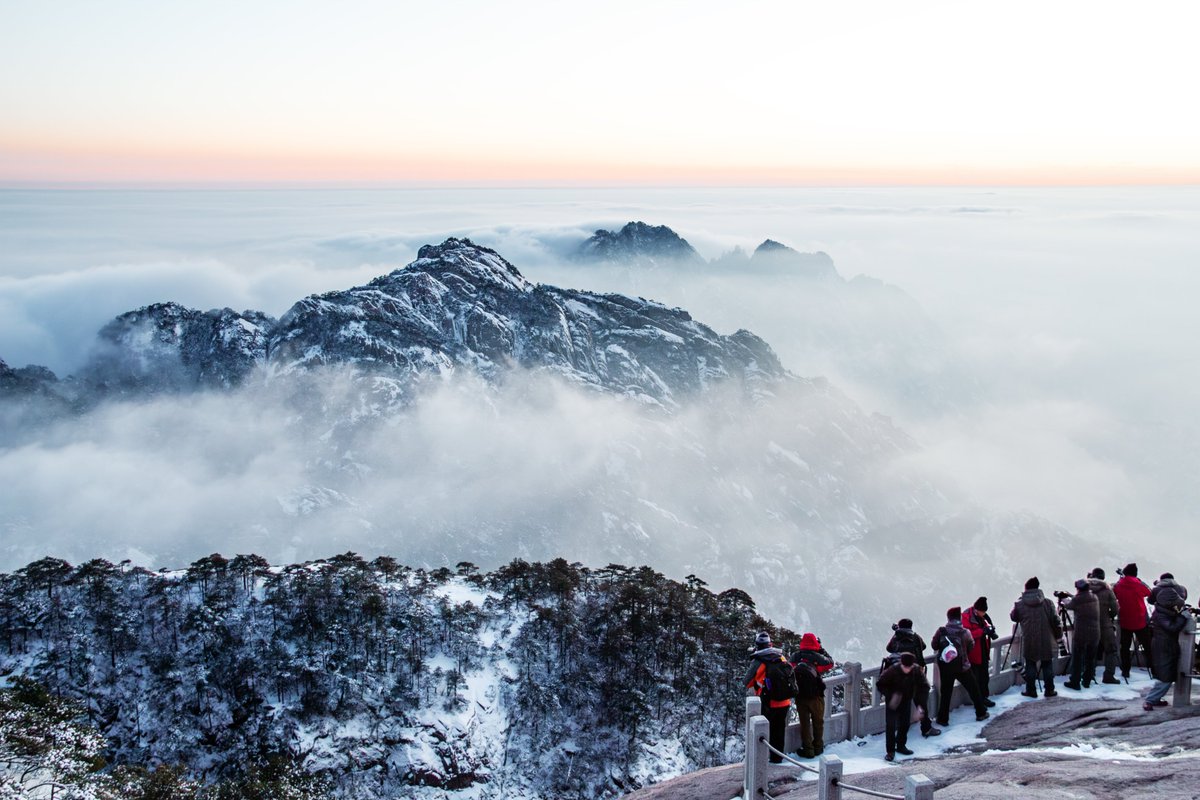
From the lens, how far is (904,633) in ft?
55.9

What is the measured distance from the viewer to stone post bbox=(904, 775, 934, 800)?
10.2m

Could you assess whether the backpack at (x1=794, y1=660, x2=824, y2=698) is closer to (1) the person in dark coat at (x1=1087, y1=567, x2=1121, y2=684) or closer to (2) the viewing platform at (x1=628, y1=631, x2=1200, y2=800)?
(2) the viewing platform at (x1=628, y1=631, x2=1200, y2=800)

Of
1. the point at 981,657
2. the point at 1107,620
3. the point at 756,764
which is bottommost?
the point at 756,764

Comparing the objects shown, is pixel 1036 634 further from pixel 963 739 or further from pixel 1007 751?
pixel 1007 751

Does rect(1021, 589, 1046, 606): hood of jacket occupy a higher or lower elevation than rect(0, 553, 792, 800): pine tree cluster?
higher

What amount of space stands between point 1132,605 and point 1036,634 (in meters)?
2.82

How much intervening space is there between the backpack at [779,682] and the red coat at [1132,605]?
8.85 meters

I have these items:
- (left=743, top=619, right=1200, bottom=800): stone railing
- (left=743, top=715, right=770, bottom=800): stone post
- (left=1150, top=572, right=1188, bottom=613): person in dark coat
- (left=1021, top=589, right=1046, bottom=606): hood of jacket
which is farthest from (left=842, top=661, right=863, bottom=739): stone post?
(left=1150, top=572, right=1188, bottom=613): person in dark coat

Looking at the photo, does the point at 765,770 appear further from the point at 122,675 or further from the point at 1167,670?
the point at 122,675

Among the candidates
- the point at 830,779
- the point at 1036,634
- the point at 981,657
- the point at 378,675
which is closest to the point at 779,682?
the point at 830,779

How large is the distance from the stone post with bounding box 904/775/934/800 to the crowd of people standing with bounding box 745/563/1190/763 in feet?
18.5

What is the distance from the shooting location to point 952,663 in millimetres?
17484

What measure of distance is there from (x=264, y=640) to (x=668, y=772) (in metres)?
30.2

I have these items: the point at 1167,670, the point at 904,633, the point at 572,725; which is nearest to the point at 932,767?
the point at 904,633
